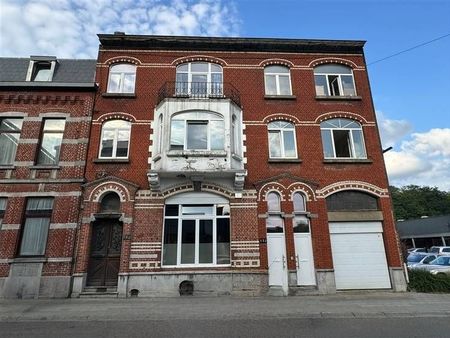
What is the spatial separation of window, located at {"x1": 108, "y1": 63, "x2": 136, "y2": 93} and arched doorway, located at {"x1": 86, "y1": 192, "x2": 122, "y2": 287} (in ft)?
17.4

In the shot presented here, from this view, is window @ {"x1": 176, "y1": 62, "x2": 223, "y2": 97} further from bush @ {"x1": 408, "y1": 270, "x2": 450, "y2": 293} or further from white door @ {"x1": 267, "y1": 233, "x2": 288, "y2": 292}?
bush @ {"x1": 408, "y1": 270, "x2": 450, "y2": 293}

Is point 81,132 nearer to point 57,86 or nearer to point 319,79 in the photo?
point 57,86

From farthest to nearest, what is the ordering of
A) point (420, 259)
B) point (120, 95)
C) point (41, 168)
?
1. point (420, 259)
2. point (120, 95)
3. point (41, 168)

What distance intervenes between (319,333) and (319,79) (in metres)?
12.2

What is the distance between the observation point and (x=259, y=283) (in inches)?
455

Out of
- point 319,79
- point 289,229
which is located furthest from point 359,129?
point 289,229

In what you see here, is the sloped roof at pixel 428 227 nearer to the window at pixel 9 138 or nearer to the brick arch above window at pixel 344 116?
the brick arch above window at pixel 344 116

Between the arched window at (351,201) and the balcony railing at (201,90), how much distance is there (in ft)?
20.8

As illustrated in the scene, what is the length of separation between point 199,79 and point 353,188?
909 cm

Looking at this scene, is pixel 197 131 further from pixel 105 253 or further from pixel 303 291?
pixel 303 291

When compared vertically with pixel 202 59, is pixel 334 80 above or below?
below

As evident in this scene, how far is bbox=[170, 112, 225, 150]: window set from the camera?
12508 millimetres

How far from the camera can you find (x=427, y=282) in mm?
11922

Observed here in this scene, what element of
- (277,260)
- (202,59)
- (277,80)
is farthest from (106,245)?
(277,80)
